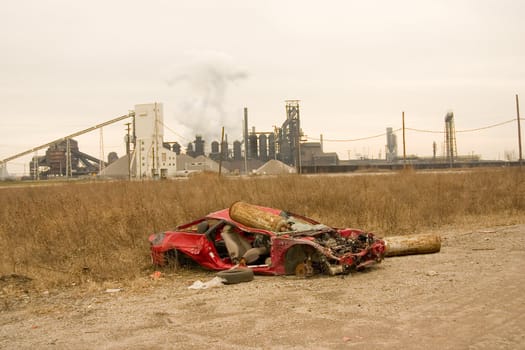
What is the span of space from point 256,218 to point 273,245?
0.76 metres

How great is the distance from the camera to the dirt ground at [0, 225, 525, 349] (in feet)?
A: 15.0

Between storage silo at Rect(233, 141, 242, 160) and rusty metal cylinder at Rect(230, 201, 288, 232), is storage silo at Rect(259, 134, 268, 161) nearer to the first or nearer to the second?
storage silo at Rect(233, 141, 242, 160)

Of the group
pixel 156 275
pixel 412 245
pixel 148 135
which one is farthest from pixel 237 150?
pixel 156 275

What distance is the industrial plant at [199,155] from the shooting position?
2618 inches

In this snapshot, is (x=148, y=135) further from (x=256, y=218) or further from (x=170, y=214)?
(x=256, y=218)

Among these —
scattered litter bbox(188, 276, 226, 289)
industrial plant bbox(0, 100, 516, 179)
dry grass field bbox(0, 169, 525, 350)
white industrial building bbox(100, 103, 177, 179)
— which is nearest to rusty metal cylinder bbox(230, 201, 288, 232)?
dry grass field bbox(0, 169, 525, 350)

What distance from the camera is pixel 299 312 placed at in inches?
219

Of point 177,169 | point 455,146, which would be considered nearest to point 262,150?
point 177,169

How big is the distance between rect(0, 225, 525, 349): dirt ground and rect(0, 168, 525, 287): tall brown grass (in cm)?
148

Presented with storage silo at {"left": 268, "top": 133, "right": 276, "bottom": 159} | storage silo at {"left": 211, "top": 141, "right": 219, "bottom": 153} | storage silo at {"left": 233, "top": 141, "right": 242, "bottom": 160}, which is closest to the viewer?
storage silo at {"left": 233, "top": 141, "right": 242, "bottom": 160}

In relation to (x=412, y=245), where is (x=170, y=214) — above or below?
above

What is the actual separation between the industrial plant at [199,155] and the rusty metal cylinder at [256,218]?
157 feet

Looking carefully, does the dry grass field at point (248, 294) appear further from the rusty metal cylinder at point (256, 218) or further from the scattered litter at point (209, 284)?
the rusty metal cylinder at point (256, 218)

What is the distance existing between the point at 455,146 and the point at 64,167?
2756 inches
